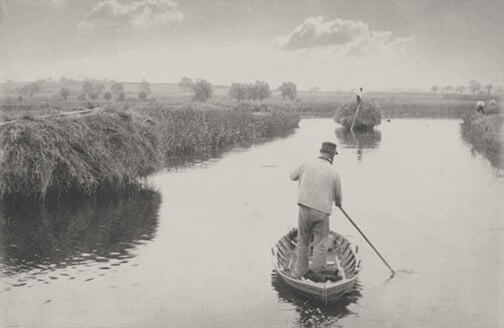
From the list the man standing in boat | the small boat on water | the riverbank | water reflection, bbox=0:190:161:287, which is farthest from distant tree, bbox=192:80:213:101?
the man standing in boat

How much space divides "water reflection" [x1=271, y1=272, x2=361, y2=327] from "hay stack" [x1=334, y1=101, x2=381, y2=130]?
44.9m

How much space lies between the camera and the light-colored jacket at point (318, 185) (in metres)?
9.90

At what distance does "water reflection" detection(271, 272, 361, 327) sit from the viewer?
901 cm

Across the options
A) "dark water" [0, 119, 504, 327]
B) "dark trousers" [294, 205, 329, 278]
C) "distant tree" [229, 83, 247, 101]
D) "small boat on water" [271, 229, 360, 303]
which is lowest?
"dark water" [0, 119, 504, 327]

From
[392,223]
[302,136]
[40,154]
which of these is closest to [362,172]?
[392,223]

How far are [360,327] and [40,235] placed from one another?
30.3 feet

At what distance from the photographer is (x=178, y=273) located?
1173 centimetres

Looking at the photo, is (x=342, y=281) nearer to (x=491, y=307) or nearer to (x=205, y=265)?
(x=491, y=307)

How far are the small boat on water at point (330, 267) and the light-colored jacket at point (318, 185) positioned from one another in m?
1.22

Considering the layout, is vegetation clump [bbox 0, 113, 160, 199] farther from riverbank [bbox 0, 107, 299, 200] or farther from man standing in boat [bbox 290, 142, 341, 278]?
man standing in boat [bbox 290, 142, 341, 278]

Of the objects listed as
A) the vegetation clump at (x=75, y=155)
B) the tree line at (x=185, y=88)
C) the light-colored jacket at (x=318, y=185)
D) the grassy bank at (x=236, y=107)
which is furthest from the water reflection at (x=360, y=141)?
the tree line at (x=185, y=88)

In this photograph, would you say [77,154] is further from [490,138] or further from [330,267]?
[490,138]

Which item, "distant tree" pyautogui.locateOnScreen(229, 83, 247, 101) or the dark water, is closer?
the dark water

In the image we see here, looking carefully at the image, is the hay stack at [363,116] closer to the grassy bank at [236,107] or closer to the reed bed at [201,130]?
the grassy bank at [236,107]
